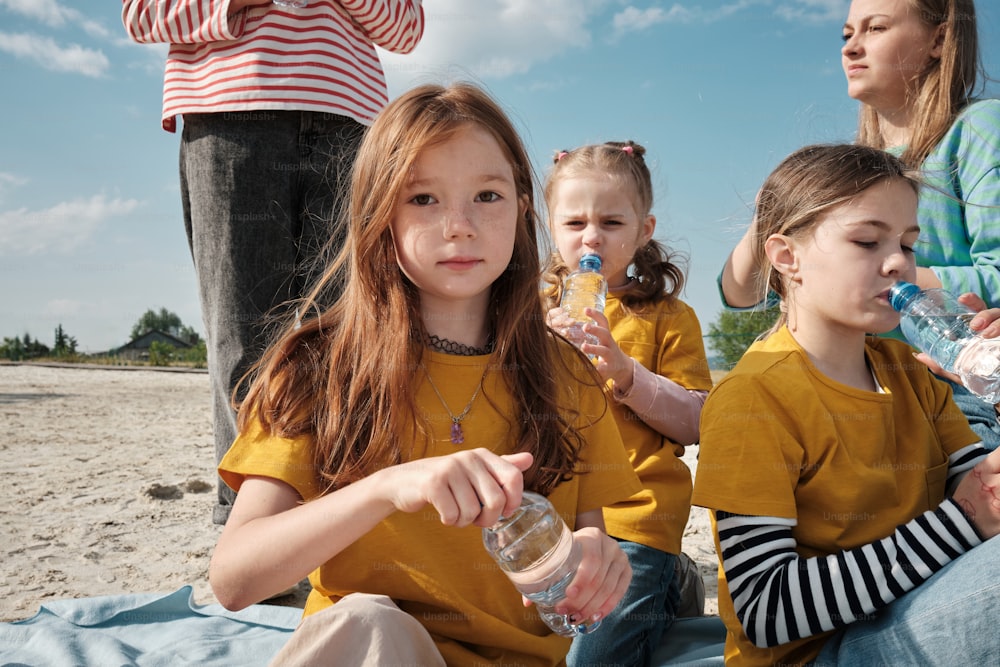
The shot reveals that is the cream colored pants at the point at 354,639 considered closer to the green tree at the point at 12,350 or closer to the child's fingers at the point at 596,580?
the child's fingers at the point at 596,580

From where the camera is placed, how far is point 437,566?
193 centimetres

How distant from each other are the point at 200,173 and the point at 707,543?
11.3 feet

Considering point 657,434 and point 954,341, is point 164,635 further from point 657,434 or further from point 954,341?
point 954,341

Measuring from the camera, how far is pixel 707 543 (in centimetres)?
468

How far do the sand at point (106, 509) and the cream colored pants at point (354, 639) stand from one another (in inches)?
80.8

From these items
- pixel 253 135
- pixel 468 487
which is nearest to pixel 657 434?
pixel 468 487

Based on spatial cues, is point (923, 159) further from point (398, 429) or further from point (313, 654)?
point (313, 654)

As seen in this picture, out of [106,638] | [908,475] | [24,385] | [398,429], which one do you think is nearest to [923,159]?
[908,475]

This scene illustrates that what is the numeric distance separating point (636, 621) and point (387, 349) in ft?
4.70

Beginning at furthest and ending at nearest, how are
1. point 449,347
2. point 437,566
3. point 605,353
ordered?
1. point 605,353
2. point 449,347
3. point 437,566

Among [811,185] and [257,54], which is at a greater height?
[257,54]

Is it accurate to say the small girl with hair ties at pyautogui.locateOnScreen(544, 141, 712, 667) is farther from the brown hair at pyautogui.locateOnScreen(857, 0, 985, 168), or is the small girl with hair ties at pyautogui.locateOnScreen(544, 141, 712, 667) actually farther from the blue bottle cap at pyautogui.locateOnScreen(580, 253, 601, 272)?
the brown hair at pyautogui.locateOnScreen(857, 0, 985, 168)

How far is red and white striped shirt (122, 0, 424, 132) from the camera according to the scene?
309 cm

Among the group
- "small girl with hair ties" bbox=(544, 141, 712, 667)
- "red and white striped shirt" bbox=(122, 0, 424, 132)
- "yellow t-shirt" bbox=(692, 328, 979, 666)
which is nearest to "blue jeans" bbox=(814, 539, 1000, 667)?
"yellow t-shirt" bbox=(692, 328, 979, 666)
